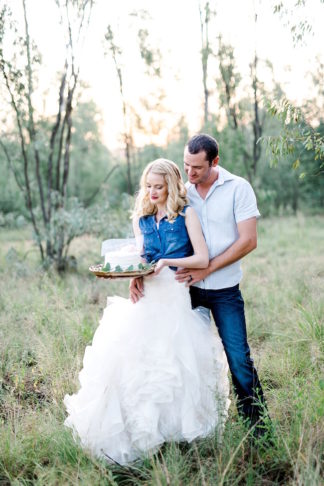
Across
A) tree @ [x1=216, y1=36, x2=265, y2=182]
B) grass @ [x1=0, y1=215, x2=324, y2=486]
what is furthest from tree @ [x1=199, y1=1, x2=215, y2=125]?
grass @ [x1=0, y1=215, x2=324, y2=486]

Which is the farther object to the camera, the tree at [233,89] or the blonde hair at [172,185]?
the tree at [233,89]

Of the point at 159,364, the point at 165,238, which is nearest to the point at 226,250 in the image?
the point at 165,238

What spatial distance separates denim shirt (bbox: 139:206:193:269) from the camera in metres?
3.44

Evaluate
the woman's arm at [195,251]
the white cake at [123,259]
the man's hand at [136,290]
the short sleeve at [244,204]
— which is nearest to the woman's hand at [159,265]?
the woman's arm at [195,251]

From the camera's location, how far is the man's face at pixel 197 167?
3.36 meters

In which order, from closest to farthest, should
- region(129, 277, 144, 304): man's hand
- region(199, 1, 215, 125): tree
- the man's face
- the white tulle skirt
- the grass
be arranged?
the grass, the white tulle skirt, the man's face, region(129, 277, 144, 304): man's hand, region(199, 1, 215, 125): tree

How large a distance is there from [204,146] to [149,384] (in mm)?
1734

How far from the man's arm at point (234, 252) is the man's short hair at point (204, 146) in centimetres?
55

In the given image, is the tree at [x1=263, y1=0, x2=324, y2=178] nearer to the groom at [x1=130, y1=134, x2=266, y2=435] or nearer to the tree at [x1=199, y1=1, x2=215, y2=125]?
the groom at [x1=130, y1=134, x2=266, y2=435]

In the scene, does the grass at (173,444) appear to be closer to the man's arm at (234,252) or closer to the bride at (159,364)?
the bride at (159,364)

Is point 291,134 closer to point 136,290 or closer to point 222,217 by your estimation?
point 222,217

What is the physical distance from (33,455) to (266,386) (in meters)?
2.14

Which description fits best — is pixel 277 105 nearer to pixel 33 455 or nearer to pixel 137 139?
pixel 33 455

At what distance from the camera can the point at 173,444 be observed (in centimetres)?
308
